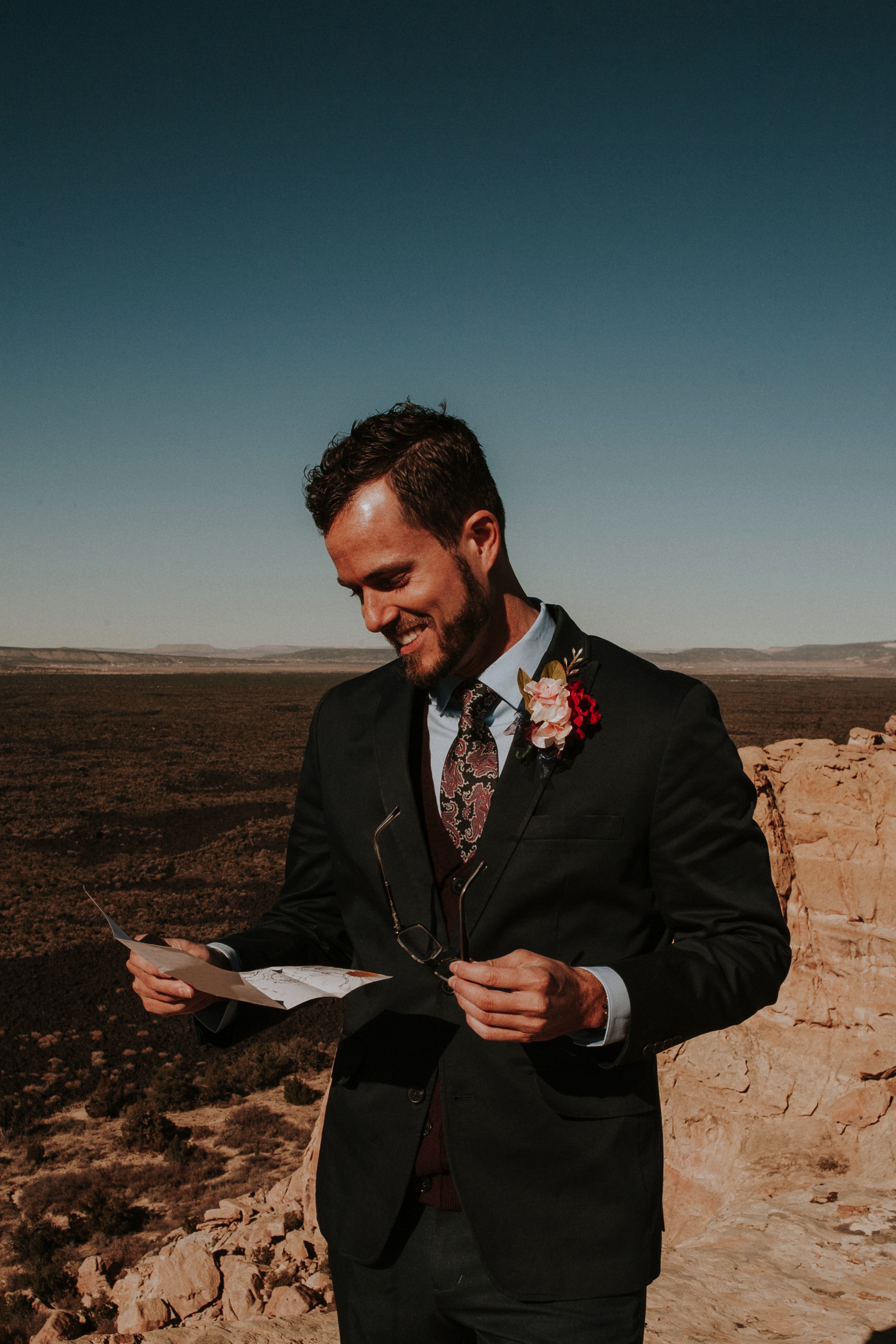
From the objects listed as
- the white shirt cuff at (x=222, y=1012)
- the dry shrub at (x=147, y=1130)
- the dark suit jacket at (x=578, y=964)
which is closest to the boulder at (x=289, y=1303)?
the dry shrub at (x=147, y=1130)

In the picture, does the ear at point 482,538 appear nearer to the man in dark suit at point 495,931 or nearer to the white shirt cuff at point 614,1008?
the man in dark suit at point 495,931

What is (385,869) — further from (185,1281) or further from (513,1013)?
(185,1281)

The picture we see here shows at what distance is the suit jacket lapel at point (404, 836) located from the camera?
6.17 ft

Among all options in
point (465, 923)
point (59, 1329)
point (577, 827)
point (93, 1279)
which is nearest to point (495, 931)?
point (465, 923)

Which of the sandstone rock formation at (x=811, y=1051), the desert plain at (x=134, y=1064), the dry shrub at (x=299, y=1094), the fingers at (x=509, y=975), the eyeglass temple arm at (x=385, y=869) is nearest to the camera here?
the fingers at (x=509, y=975)

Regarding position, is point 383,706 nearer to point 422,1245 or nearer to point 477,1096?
point 477,1096

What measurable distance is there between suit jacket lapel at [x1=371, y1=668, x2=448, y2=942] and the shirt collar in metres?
0.10

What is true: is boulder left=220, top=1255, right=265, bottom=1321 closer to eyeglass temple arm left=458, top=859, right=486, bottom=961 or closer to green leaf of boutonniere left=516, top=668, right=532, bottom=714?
eyeglass temple arm left=458, top=859, right=486, bottom=961

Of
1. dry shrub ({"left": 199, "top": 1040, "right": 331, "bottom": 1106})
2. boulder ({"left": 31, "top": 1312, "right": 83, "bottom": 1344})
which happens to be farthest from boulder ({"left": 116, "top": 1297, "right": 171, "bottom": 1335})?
dry shrub ({"left": 199, "top": 1040, "right": 331, "bottom": 1106})

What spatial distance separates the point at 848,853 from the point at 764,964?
177 inches

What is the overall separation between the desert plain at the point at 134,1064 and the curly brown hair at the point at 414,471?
3407 millimetres

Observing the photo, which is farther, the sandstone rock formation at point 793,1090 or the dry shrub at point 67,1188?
the dry shrub at point 67,1188

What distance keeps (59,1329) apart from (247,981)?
5.89m

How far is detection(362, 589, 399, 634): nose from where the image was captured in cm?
198
